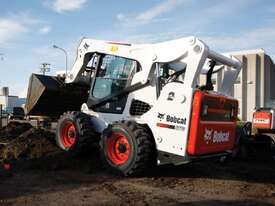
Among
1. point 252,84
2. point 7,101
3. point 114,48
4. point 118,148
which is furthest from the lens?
point 7,101

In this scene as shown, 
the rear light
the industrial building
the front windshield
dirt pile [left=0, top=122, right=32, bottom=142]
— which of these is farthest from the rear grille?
the industrial building

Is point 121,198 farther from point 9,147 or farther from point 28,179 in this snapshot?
point 9,147

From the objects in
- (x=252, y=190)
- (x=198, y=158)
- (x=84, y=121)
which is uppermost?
(x=84, y=121)

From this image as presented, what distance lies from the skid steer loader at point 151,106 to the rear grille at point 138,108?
1 cm

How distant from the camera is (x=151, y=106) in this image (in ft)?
28.5

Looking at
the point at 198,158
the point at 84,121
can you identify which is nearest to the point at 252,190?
the point at 198,158

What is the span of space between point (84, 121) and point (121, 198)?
9.80 feet

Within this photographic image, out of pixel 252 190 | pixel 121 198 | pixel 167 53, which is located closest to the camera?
pixel 121 198

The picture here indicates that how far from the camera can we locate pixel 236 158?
39.4 feet

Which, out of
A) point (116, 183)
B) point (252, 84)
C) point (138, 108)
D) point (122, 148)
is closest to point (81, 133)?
point (122, 148)

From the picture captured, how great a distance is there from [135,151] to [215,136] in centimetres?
162

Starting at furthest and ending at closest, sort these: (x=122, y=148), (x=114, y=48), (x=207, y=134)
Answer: (x=114, y=48), (x=122, y=148), (x=207, y=134)

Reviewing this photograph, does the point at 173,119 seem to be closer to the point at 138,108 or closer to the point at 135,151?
the point at 135,151

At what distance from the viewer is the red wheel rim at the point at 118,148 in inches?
334
